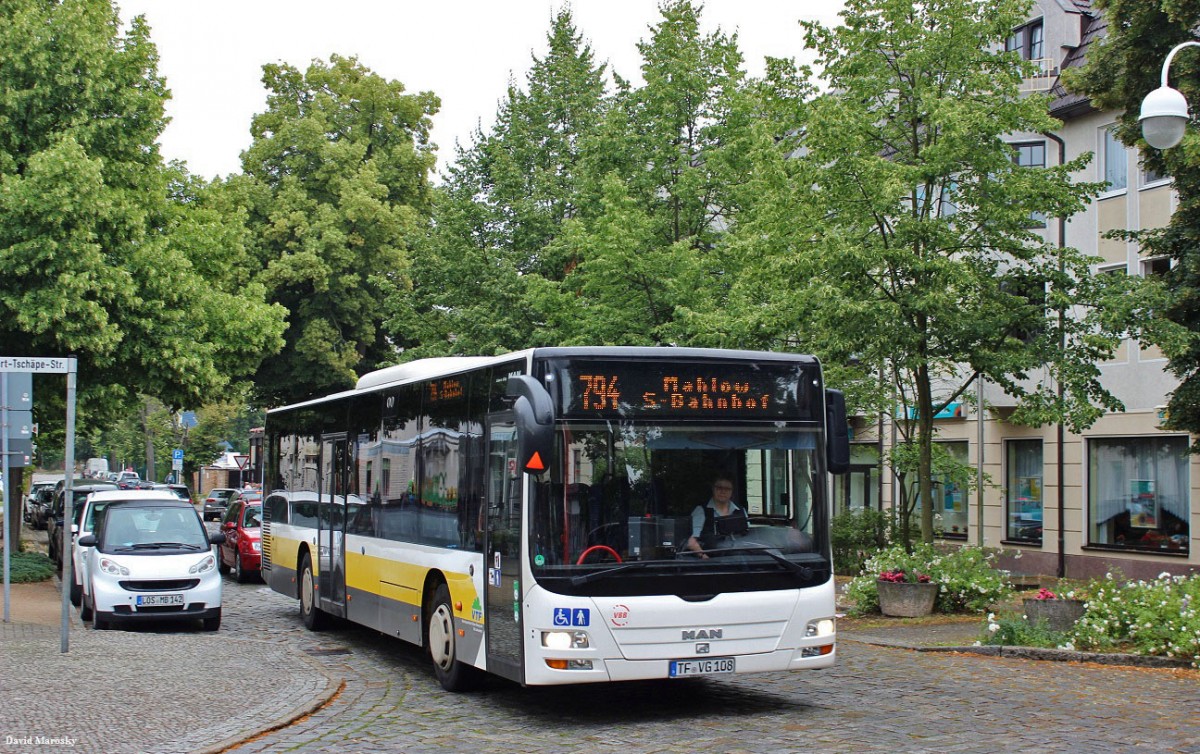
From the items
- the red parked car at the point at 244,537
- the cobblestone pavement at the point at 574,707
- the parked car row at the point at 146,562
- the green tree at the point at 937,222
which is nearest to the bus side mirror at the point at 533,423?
the cobblestone pavement at the point at 574,707

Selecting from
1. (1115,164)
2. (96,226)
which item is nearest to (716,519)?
(96,226)

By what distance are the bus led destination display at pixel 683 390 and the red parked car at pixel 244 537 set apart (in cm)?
1719

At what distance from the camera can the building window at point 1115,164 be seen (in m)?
26.6

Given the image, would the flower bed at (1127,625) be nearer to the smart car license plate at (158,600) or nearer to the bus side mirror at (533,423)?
the bus side mirror at (533,423)

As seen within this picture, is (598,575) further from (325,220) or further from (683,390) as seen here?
(325,220)

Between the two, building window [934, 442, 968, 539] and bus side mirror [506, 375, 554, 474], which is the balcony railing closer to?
building window [934, 442, 968, 539]

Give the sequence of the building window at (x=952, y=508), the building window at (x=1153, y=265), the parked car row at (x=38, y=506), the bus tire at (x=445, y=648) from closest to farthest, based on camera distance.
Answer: the bus tire at (x=445, y=648), the building window at (x=1153, y=265), the building window at (x=952, y=508), the parked car row at (x=38, y=506)

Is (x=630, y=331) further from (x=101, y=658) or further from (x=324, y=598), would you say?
(x=101, y=658)

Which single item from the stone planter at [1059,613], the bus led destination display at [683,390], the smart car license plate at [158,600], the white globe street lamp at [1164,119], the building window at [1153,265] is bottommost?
the smart car license plate at [158,600]

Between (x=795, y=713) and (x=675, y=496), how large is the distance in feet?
7.17

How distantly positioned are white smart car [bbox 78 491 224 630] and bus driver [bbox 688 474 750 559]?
30.7ft

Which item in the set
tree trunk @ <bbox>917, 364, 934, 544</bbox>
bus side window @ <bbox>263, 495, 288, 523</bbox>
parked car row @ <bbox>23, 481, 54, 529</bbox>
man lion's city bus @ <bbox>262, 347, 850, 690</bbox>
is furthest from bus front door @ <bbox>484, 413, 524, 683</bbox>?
parked car row @ <bbox>23, 481, 54, 529</bbox>

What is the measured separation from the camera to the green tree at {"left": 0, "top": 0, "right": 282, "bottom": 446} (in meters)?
20.9

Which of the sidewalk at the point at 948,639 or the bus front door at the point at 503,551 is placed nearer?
the bus front door at the point at 503,551
